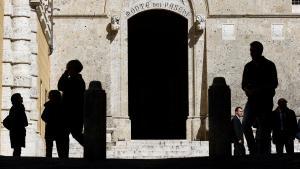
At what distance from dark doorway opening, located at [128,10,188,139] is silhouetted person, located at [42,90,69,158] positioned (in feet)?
82.0

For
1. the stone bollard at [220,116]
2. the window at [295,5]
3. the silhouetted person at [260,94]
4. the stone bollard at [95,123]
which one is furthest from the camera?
the window at [295,5]

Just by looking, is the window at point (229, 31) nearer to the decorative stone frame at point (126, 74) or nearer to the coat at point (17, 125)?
the decorative stone frame at point (126, 74)

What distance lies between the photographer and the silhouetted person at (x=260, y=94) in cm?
1510

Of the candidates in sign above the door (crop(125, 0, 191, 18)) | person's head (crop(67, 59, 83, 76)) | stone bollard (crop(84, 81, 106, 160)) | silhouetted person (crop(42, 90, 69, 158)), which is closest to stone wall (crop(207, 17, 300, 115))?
sign above the door (crop(125, 0, 191, 18))

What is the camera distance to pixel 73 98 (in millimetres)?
15961

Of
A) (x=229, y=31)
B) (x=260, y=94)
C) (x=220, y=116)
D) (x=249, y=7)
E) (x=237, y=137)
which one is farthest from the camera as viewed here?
(x=249, y=7)

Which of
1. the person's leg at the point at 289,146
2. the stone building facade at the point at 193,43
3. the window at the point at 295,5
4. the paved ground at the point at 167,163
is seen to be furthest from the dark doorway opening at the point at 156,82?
the paved ground at the point at 167,163

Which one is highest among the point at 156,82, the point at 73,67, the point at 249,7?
the point at 249,7

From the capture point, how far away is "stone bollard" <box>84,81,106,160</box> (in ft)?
46.5

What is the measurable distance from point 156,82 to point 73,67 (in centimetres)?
2716

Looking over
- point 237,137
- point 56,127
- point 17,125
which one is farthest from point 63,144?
point 237,137

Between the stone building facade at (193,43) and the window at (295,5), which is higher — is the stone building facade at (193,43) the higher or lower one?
the lower one

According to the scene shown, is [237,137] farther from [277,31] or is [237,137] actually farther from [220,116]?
[277,31]

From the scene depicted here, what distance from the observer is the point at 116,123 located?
32.8 meters
